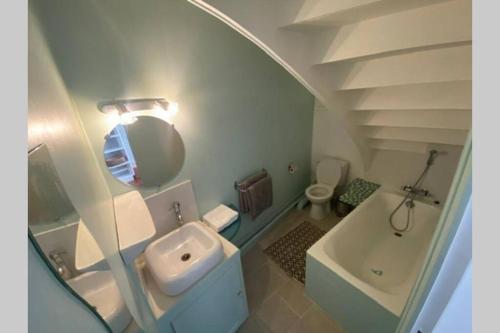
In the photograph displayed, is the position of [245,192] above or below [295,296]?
above

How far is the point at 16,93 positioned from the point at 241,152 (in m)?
1.69

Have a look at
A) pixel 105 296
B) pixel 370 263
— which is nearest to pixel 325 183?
pixel 370 263

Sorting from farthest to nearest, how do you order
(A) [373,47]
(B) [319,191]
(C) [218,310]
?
(B) [319,191] < (C) [218,310] < (A) [373,47]

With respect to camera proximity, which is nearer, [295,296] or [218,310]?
[218,310]

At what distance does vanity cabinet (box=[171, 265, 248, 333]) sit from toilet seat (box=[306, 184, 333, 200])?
5.11 ft

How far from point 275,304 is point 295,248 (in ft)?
2.25

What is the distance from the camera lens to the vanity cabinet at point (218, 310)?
1134 mm

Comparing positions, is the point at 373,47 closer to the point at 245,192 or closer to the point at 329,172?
the point at 245,192

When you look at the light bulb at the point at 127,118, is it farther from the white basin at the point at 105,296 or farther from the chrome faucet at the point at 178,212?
the white basin at the point at 105,296

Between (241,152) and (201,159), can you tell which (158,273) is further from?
(241,152)

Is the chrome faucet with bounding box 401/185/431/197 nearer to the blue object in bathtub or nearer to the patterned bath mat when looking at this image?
the blue object in bathtub

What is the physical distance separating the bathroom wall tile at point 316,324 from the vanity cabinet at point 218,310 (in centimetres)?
46

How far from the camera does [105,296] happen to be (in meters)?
A: 0.56

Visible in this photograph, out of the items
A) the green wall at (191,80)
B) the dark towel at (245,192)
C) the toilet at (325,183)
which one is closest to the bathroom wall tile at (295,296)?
the green wall at (191,80)
